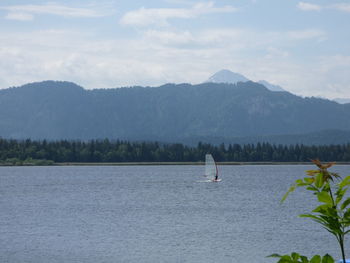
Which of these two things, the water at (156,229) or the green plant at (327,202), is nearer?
the green plant at (327,202)

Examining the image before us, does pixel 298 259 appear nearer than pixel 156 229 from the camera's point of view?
Yes

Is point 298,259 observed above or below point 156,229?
A: above

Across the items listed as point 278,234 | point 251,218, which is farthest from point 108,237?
point 251,218

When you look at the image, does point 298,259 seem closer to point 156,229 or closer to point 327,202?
point 327,202

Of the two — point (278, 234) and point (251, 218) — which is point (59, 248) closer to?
point (278, 234)

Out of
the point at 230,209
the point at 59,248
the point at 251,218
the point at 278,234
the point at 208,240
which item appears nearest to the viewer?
the point at 59,248

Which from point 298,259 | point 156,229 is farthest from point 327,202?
point 156,229

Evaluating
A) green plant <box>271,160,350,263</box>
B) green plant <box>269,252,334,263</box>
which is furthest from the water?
green plant <box>271,160,350,263</box>

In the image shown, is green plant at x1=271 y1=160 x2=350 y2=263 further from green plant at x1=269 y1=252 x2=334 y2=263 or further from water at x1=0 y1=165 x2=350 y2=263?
water at x1=0 y1=165 x2=350 y2=263

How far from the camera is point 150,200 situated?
397 feet

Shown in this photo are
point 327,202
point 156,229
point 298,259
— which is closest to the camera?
point 327,202

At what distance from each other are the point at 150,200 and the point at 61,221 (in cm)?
3790

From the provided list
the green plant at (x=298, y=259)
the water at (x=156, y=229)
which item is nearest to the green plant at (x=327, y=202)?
the green plant at (x=298, y=259)

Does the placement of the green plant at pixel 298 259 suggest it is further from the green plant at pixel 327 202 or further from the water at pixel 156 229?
the water at pixel 156 229
